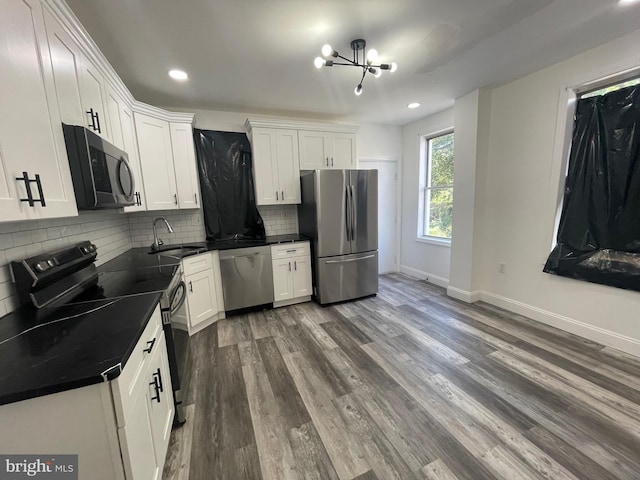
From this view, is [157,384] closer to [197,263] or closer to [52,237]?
[52,237]

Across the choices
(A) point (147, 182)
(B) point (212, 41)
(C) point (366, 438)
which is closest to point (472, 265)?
(C) point (366, 438)

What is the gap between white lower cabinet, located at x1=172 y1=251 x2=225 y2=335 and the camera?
2686 mm

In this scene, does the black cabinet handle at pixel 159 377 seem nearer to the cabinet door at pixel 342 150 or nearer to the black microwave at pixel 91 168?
the black microwave at pixel 91 168

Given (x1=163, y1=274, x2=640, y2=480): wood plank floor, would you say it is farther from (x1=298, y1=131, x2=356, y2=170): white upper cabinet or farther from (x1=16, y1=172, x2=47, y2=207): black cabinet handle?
(x1=298, y1=131, x2=356, y2=170): white upper cabinet

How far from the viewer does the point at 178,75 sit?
8.11 feet

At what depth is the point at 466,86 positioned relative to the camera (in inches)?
116

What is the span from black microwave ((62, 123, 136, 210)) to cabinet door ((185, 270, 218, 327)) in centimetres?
124

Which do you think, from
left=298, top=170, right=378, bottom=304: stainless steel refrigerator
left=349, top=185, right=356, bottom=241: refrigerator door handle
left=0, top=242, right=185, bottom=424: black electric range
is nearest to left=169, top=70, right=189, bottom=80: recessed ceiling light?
left=298, top=170, right=378, bottom=304: stainless steel refrigerator

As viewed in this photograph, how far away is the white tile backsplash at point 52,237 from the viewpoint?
1.26 meters

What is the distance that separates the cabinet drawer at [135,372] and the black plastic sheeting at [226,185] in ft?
7.34

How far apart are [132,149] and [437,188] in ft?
13.4

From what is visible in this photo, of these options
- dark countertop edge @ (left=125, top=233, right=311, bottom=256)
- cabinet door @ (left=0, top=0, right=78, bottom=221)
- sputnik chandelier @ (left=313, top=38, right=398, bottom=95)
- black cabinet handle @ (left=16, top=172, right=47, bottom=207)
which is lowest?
dark countertop edge @ (left=125, top=233, right=311, bottom=256)

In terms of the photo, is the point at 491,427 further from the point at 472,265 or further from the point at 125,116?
the point at 125,116

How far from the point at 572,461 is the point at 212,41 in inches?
139
